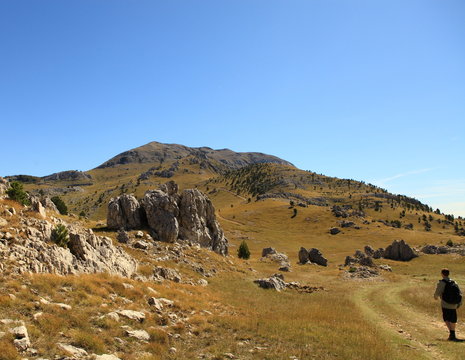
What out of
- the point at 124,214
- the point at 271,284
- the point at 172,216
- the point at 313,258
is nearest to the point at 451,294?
the point at 271,284

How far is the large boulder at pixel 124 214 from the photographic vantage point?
4744 centimetres

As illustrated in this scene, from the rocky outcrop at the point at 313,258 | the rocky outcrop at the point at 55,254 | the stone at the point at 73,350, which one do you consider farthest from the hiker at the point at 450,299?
the rocky outcrop at the point at 313,258

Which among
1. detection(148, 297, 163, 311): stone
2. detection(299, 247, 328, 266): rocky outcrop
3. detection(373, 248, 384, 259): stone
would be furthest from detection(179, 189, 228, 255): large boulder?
detection(373, 248, 384, 259): stone

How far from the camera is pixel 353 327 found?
19.3 meters

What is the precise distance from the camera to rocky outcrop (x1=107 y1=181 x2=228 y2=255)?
156 feet

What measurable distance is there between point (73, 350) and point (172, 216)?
125 ft

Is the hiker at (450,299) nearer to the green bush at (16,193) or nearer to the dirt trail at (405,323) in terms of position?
the dirt trail at (405,323)

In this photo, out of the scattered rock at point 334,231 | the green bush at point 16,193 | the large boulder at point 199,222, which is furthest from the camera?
the scattered rock at point 334,231

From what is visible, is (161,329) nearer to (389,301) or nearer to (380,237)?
(389,301)

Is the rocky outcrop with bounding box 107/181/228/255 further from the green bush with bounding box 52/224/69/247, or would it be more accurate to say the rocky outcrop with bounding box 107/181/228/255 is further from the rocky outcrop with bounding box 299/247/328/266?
the green bush with bounding box 52/224/69/247

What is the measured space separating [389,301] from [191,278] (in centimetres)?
2059

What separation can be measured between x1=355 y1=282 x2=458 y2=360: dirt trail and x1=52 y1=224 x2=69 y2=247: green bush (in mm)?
23274

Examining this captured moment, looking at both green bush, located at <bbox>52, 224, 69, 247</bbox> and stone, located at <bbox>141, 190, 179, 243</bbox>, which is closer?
green bush, located at <bbox>52, 224, 69, 247</bbox>

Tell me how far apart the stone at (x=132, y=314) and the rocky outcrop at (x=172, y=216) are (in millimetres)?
30318
